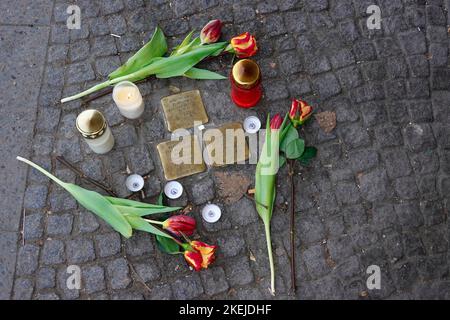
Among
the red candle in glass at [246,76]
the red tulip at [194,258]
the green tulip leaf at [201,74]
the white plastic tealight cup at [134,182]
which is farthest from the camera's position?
the green tulip leaf at [201,74]

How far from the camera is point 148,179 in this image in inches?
92.2

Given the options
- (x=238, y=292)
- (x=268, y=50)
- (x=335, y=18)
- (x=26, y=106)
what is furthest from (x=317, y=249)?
(x=26, y=106)

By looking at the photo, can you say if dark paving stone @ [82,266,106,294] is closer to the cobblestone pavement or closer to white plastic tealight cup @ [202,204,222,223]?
the cobblestone pavement

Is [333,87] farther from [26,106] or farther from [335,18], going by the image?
[26,106]

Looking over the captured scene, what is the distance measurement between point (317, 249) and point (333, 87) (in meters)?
0.82

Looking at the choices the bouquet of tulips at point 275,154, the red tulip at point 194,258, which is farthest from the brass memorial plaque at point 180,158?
the red tulip at point 194,258

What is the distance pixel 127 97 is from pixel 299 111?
0.80 meters

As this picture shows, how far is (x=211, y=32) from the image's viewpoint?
2.37 meters

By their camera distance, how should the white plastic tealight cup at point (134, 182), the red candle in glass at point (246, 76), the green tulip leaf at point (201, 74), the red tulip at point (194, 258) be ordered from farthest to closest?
1. the green tulip leaf at point (201, 74)
2. the white plastic tealight cup at point (134, 182)
3. the red candle in glass at point (246, 76)
4. the red tulip at point (194, 258)

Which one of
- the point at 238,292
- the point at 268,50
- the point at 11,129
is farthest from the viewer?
the point at 268,50

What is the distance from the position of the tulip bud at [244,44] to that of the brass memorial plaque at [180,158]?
0.48m

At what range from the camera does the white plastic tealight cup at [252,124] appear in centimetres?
240

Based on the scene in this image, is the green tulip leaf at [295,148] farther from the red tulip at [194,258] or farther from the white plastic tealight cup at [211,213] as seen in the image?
the red tulip at [194,258]

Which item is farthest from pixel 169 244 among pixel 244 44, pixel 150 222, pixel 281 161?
pixel 244 44
